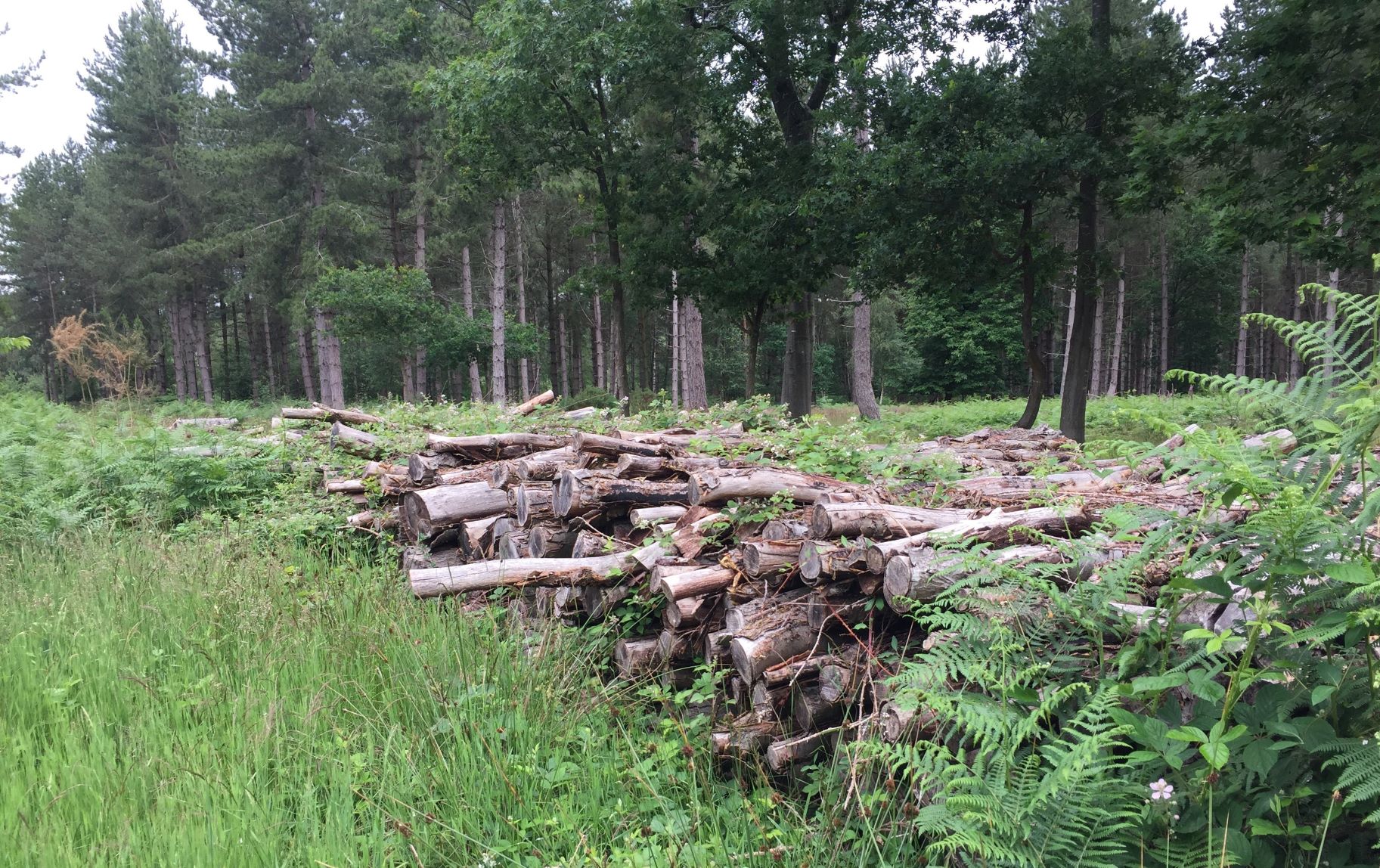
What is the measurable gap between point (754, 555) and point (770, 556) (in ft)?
0.26

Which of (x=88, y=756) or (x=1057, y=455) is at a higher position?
(x=1057, y=455)

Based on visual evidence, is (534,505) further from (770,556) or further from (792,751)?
(792,751)

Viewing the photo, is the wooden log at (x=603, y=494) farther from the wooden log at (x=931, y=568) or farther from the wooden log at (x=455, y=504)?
the wooden log at (x=931, y=568)

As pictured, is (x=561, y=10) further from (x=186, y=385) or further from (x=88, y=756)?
(x=186, y=385)

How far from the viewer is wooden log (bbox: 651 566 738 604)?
379 cm

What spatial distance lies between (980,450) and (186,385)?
1885 inches

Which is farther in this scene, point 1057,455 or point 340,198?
point 340,198

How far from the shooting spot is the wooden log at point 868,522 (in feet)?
11.8

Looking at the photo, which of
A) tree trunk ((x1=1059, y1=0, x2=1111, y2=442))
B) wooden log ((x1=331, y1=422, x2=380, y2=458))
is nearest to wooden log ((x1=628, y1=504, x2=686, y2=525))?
wooden log ((x1=331, y1=422, x2=380, y2=458))

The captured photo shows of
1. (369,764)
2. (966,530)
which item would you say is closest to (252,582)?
(369,764)

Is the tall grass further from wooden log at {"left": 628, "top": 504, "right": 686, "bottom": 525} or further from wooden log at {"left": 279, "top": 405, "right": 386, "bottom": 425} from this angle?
wooden log at {"left": 279, "top": 405, "right": 386, "bottom": 425}

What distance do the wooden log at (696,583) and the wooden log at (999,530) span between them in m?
0.83

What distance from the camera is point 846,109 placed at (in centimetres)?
1540

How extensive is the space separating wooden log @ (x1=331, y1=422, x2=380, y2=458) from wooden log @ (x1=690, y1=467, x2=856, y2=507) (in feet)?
19.0
